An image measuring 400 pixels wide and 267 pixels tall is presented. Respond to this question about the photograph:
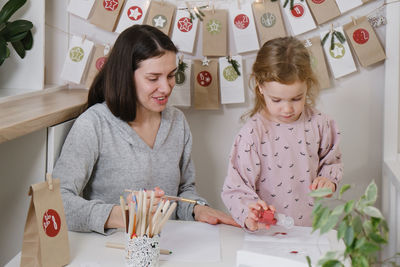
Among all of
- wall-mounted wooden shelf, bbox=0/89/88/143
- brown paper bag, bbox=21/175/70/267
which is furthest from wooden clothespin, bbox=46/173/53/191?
wall-mounted wooden shelf, bbox=0/89/88/143

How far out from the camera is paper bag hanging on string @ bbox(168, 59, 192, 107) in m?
2.09

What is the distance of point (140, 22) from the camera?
211 cm

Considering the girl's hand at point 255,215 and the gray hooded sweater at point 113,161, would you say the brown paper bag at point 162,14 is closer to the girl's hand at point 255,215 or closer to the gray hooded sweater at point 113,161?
the gray hooded sweater at point 113,161

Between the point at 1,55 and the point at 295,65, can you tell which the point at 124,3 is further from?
the point at 295,65

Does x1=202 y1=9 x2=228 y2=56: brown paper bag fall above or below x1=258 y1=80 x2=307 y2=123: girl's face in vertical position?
above

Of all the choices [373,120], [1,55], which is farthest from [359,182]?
[1,55]

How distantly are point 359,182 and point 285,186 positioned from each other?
57 cm

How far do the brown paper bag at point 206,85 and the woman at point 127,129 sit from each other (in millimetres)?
403

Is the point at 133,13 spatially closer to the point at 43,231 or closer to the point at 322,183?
the point at 322,183

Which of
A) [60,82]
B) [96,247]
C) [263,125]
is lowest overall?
[96,247]

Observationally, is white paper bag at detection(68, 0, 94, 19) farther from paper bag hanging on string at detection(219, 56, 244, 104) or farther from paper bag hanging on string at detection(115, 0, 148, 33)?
paper bag hanging on string at detection(219, 56, 244, 104)

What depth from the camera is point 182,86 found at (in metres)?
2.10

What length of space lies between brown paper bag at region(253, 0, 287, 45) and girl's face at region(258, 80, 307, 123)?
0.46m

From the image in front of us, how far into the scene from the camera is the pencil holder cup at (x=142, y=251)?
1.15 metres
